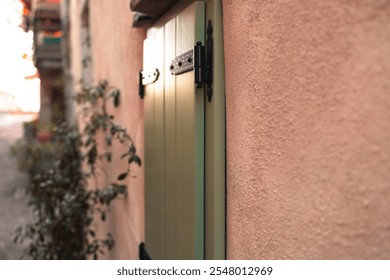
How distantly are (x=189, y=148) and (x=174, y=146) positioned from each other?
190 millimetres

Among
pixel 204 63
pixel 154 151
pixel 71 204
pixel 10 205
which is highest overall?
pixel 204 63

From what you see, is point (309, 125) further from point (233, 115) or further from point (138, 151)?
point (138, 151)

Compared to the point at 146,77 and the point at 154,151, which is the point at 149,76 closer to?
the point at 146,77

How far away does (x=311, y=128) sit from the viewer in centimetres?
90

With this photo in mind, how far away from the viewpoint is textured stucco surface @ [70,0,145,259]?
268 centimetres

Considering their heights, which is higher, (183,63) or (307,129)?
(183,63)

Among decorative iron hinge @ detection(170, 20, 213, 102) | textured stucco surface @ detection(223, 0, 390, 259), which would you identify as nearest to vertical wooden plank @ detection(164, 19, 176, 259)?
decorative iron hinge @ detection(170, 20, 213, 102)

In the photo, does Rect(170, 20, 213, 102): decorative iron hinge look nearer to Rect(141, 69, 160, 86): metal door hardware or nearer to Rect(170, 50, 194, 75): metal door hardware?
Rect(170, 50, 194, 75): metal door hardware

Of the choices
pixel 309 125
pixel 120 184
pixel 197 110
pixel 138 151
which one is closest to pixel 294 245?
pixel 309 125

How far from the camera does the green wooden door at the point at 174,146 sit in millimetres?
1504

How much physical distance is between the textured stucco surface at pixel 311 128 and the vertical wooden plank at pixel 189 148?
199mm

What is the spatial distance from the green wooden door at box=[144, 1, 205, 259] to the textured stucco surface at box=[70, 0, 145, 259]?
0.44 meters

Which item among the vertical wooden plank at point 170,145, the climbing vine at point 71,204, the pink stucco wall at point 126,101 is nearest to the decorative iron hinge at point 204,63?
the vertical wooden plank at point 170,145

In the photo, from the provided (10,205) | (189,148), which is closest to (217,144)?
(189,148)
